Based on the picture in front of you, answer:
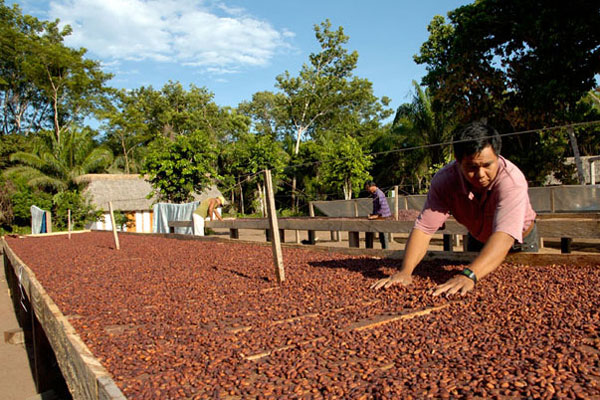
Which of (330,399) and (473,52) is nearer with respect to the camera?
(330,399)

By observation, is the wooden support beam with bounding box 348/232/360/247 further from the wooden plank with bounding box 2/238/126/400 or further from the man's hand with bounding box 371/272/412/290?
the wooden plank with bounding box 2/238/126/400

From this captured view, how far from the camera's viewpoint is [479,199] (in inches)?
106

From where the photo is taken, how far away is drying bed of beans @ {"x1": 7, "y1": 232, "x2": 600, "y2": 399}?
5.08 ft

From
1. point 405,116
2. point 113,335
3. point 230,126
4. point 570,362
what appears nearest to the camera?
point 570,362

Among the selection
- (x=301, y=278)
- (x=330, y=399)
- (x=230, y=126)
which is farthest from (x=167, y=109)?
(x=330, y=399)

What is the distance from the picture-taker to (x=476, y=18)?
43.4 feet

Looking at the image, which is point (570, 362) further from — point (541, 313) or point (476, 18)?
point (476, 18)

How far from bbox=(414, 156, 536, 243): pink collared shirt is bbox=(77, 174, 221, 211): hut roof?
18.1 meters

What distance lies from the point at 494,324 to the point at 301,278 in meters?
1.74

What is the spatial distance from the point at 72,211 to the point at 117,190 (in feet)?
10.1

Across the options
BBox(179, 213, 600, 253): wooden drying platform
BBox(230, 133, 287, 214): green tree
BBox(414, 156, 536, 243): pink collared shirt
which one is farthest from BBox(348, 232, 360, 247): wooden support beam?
BBox(230, 133, 287, 214): green tree

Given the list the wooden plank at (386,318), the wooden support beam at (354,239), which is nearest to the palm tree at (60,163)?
the wooden support beam at (354,239)

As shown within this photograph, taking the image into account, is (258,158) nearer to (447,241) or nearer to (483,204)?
(447,241)

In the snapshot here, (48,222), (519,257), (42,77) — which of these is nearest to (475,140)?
(519,257)
